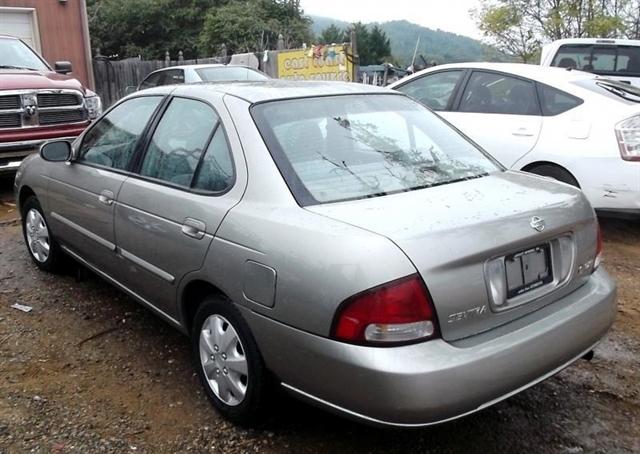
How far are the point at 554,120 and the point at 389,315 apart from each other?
413 cm

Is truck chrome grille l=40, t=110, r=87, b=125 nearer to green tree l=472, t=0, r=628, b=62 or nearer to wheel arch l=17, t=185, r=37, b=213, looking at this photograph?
wheel arch l=17, t=185, r=37, b=213

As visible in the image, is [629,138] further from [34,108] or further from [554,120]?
[34,108]

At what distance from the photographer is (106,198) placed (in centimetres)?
364

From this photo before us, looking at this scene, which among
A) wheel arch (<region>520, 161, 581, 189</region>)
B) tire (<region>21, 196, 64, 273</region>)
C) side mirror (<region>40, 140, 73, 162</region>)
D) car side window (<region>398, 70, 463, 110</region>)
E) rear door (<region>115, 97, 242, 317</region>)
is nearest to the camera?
rear door (<region>115, 97, 242, 317</region>)

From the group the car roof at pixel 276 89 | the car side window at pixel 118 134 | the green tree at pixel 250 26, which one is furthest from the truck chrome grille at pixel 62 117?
the green tree at pixel 250 26

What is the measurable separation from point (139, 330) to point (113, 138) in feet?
4.07

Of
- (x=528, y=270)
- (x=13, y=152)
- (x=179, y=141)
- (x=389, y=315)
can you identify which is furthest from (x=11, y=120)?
(x=528, y=270)

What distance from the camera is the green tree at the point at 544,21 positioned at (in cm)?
1742

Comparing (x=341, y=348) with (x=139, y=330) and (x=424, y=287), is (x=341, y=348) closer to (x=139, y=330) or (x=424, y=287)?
(x=424, y=287)

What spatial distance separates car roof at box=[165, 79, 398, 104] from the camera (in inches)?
123

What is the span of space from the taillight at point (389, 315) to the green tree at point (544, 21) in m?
17.5

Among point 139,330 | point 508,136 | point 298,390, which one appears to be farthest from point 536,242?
point 508,136

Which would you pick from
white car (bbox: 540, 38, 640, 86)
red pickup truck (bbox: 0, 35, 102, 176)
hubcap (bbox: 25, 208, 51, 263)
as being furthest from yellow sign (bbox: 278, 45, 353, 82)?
hubcap (bbox: 25, 208, 51, 263)

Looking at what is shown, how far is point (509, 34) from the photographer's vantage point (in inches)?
785
